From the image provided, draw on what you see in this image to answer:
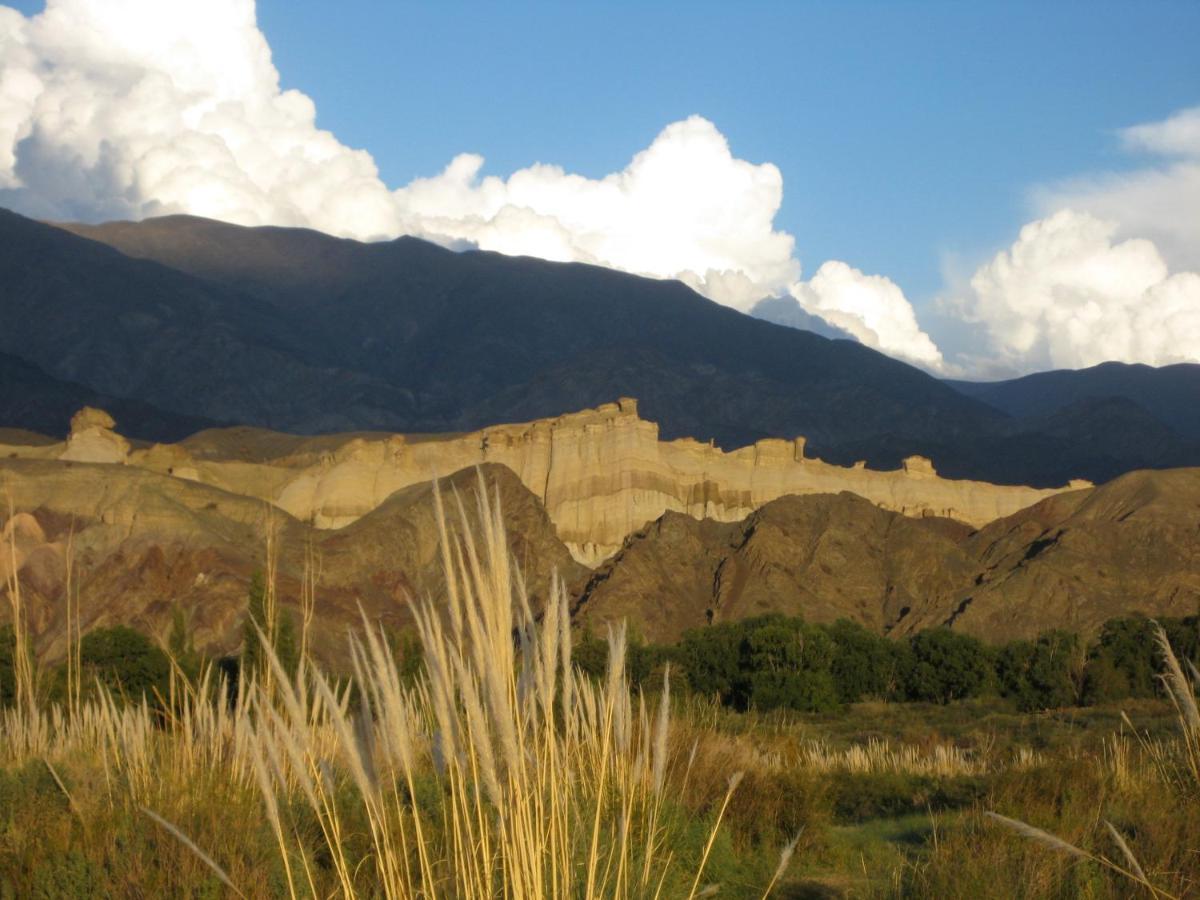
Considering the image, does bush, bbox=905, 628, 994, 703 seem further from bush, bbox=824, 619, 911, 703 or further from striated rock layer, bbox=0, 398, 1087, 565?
striated rock layer, bbox=0, 398, 1087, 565

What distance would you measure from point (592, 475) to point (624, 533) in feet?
16.6

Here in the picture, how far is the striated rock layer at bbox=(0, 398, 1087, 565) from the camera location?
289 feet

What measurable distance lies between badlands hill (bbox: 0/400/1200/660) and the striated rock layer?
161 mm

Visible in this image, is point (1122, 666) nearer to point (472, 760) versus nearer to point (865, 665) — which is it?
point (865, 665)

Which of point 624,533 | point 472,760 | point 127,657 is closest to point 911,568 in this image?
point 624,533

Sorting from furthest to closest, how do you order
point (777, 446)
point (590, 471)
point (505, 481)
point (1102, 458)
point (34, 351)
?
point (34, 351), point (1102, 458), point (777, 446), point (590, 471), point (505, 481)

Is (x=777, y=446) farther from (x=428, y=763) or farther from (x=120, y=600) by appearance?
(x=428, y=763)

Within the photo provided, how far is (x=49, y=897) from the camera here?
6.82 m

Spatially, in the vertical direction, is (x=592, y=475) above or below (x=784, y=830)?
above

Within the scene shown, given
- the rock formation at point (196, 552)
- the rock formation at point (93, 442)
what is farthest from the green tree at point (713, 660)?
the rock formation at point (93, 442)

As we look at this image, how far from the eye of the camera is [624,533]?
8819cm

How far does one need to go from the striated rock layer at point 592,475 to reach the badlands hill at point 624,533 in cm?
16

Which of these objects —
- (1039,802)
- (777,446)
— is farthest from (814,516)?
(1039,802)

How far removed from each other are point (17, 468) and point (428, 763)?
237 ft
